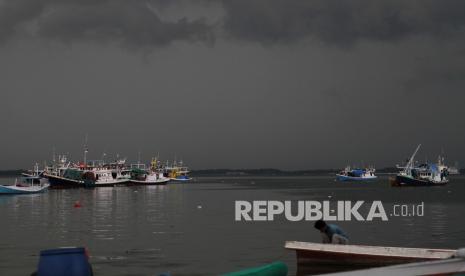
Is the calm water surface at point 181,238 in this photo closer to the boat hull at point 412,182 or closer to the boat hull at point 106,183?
the boat hull at point 412,182

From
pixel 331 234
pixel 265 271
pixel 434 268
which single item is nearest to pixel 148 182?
pixel 331 234

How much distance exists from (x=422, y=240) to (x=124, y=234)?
14882 millimetres

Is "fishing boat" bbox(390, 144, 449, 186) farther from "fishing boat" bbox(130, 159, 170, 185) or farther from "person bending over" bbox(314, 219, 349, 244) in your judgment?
"person bending over" bbox(314, 219, 349, 244)

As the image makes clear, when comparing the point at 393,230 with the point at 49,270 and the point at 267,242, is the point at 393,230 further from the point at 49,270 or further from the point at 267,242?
the point at 49,270

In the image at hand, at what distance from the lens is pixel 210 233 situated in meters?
35.2

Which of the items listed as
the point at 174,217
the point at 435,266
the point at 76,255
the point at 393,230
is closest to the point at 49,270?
the point at 76,255

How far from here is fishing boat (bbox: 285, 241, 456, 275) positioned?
19547mm

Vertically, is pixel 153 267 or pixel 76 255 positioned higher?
pixel 76 255

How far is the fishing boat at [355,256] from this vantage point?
770 inches

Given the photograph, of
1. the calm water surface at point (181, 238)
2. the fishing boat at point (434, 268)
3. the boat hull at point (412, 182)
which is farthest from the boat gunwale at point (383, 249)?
the boat hull at point (412, 182)

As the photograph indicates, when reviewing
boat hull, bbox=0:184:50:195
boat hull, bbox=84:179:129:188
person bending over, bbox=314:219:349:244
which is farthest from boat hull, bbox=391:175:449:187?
person bending over, bbox=314:219:349:244

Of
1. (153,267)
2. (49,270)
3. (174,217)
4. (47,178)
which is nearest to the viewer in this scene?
(49,270)

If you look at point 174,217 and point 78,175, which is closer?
point 174,217

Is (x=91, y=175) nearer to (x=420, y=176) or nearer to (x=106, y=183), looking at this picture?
(x=106, y=183)
